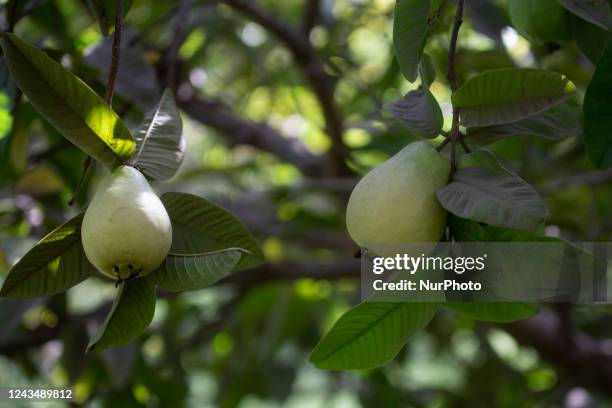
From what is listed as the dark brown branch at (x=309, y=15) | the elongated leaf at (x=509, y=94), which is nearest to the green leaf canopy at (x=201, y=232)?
the elongated leaf at (x=509, y=94)

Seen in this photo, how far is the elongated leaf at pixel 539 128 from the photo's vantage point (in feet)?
2.25

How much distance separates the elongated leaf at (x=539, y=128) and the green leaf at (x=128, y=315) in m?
0.31

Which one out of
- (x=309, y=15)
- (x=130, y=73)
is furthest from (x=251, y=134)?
(x=130, y=73)

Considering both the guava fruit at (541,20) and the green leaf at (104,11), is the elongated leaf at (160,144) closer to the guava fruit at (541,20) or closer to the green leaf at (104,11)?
the green leaf at (104,11)

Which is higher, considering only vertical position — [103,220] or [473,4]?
[473,4]

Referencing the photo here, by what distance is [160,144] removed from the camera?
2.35 feet

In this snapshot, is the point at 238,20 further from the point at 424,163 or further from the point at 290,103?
the point at 424,163

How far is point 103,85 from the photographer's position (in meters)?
1.08

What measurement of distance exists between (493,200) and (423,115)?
12 cm

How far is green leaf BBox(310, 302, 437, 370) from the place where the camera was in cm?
68

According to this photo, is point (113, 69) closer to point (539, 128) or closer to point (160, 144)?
Result: point (160, 144)

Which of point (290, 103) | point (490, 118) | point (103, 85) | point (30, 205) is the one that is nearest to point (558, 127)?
point (490, 118)

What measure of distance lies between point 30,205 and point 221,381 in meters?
0.82

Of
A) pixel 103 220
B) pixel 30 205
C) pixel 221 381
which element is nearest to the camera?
pixel 103 220
